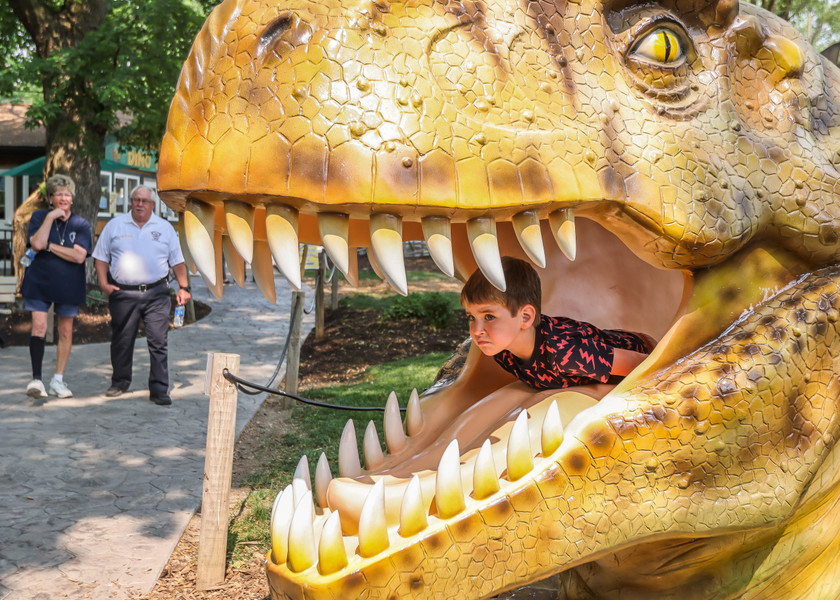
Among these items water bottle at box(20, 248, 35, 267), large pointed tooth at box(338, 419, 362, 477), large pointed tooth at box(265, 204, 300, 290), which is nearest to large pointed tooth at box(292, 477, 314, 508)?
large pointed tooth at box(338, 419, 362, 477)

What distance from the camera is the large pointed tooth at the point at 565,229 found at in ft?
5.36

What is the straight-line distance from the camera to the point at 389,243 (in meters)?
1.53

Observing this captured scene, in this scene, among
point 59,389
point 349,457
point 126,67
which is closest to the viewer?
point 349,457

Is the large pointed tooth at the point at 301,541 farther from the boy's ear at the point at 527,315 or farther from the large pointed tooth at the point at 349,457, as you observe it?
the boy's ear at the point at 527,315

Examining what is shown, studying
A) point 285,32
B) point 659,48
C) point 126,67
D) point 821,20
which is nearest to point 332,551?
point 285,32

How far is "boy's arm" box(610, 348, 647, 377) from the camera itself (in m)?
2.23

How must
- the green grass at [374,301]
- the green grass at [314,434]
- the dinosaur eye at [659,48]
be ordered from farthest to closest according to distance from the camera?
the green grass at [374,301], the green grass at [314,434], the dinosaur eye at [659,48]

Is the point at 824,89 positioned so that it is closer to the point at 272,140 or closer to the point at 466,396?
the point at 466,396

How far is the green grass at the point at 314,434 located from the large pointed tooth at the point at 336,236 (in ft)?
12.3

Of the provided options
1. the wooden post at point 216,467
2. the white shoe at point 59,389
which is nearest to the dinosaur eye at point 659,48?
the wooden post at point 216,467

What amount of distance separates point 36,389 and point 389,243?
7939 millimetres

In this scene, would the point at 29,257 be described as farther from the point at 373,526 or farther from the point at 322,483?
the point at 373,526

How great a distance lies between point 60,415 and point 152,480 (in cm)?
233

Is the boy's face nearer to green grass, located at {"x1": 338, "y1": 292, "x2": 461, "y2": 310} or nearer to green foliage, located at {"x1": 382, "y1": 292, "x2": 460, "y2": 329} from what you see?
green foliage, located at {"x1": 382, "y1": 292, "x2": 460, "y2": 329}
